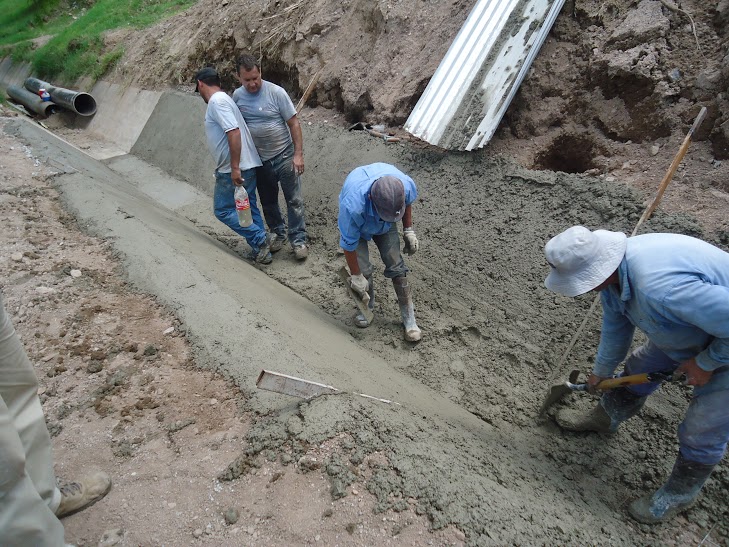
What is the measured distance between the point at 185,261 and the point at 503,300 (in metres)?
2.62

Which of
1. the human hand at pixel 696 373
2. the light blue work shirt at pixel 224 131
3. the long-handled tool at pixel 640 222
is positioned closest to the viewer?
the human hand at pixel 696 373

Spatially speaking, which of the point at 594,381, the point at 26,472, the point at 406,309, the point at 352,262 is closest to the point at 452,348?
the point at 406,309

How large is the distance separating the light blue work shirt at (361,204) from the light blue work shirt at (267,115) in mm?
1450

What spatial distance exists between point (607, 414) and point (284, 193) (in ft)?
11.2

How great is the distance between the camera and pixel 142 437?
7.73 ft

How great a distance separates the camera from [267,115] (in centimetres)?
431

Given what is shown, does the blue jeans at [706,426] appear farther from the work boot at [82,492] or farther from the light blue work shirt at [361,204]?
the work boot at [82,492]

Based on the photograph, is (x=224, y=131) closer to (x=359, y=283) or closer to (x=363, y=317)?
(x=359, y=283)

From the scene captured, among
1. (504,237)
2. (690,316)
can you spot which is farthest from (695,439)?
(504,237)

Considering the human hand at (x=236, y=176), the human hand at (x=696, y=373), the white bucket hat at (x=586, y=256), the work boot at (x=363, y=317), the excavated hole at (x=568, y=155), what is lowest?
the work boot at (x=363, y=317)

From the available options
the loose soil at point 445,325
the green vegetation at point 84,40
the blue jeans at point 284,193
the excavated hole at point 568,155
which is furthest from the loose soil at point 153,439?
the green vegetation at point 84,40

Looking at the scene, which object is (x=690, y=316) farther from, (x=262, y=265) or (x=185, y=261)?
(x=262, y=265)

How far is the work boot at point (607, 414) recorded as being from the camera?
107 inches

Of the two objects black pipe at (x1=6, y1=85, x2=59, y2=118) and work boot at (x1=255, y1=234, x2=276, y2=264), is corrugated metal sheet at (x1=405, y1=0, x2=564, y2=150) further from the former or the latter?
black pipe at (x1=6, y1=85, x2=59, y2=118)
